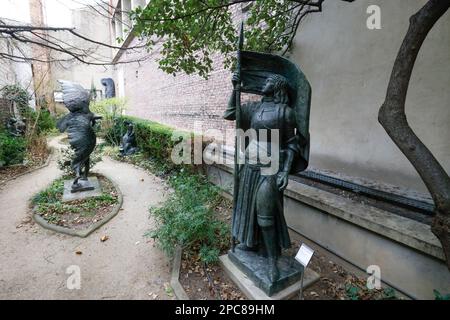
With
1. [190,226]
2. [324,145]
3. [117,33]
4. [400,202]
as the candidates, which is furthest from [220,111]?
[117,33]

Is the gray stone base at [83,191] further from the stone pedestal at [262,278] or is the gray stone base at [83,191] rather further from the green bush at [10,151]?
the stone pedestal at [262,278]

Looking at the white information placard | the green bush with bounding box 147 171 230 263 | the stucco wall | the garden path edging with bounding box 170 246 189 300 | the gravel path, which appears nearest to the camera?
the white information placard

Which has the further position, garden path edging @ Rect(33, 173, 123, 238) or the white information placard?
garden path edging @ Rect(33, 173, 123, 238)

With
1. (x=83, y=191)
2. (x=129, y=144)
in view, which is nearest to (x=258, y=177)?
(x=83, y=191)

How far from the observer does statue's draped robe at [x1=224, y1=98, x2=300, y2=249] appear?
8.44 ft

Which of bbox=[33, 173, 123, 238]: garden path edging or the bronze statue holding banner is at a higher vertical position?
the bronze statue holding banner

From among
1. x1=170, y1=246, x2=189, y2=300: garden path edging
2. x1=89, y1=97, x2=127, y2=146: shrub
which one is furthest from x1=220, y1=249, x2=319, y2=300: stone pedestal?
x1=89, y1=97, x2=127, y2=146: shrub

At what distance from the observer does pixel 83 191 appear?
216 inches

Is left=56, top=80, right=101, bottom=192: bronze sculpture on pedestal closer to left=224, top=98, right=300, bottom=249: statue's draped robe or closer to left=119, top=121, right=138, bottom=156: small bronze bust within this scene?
left=224, top=98, right=300, bottom=249: statue's draped robe

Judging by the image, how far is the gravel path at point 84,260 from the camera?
2883 millimetres

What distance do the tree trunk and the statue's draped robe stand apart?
0.85 meters

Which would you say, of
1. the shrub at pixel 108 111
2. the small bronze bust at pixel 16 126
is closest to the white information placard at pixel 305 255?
the small bronze bust at pixel 16 126

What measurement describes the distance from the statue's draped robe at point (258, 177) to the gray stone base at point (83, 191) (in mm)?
3763
